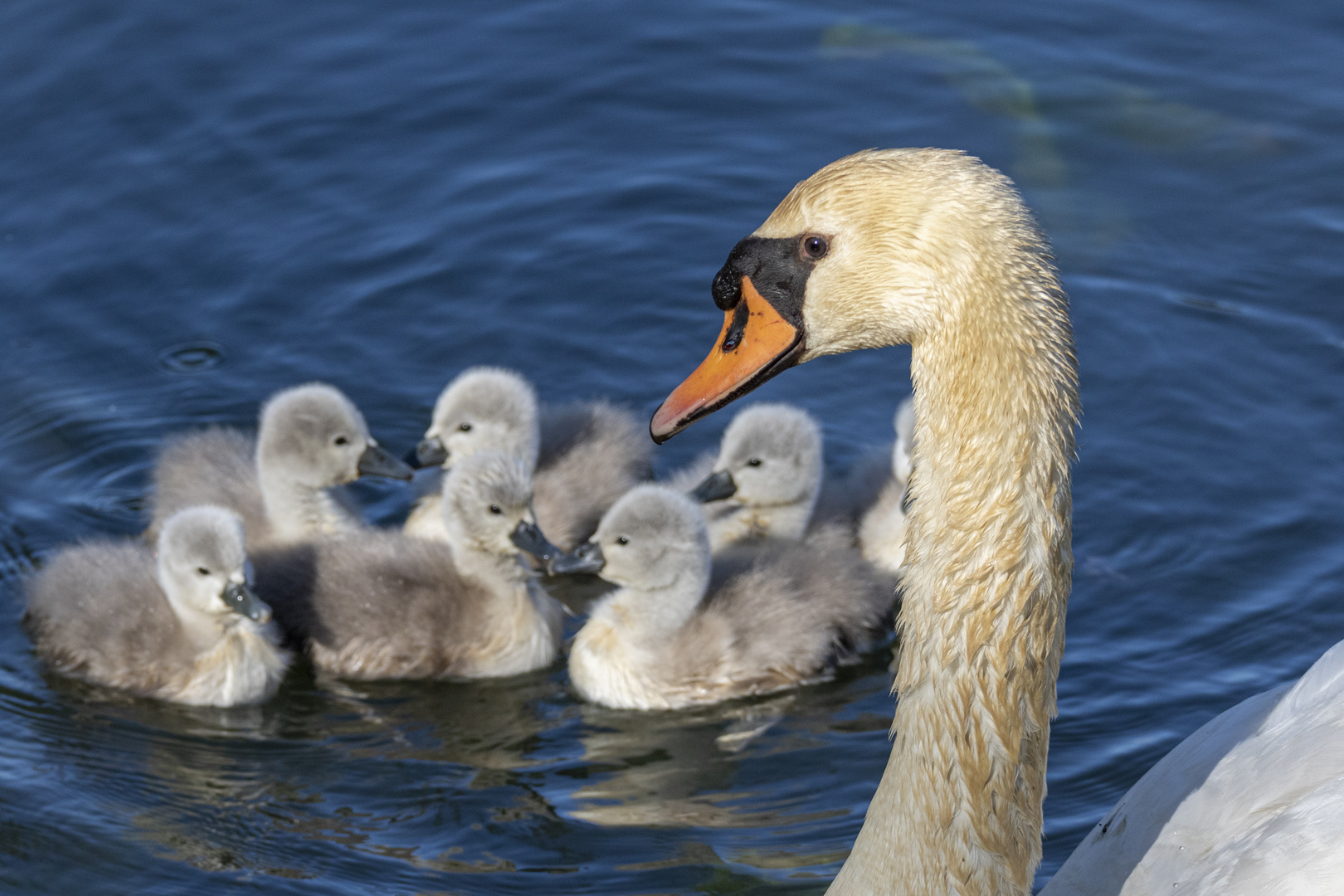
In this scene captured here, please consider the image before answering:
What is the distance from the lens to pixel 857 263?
3141 millimetres

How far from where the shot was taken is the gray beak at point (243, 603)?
5250mm

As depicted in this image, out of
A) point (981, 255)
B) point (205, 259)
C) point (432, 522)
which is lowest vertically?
point (432, 522)

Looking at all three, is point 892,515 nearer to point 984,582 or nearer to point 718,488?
point 718,488

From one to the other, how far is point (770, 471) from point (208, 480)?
2.03 m

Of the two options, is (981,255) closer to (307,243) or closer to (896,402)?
(896,402)

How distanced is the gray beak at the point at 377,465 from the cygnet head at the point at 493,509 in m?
0.39

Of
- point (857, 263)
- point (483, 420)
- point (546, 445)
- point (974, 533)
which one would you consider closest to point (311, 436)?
point (483, 420)

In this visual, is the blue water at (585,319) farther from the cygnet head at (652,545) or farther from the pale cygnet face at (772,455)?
the pale cygnet face at (772,455)

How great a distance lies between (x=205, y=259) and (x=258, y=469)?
1.97 meters

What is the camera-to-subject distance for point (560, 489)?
6.26 meters

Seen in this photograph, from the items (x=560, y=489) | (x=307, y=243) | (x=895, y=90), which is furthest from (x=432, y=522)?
(x=895, y=90)

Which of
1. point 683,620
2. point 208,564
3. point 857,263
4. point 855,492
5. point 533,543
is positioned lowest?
point 683,620

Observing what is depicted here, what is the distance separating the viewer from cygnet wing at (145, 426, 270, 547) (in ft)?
19.7

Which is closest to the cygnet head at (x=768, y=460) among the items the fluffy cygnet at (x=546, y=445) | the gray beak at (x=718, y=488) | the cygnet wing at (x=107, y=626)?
the gray beak at (x=718, y=488)
